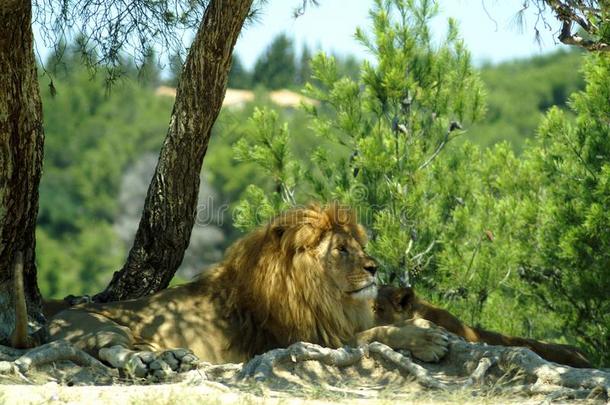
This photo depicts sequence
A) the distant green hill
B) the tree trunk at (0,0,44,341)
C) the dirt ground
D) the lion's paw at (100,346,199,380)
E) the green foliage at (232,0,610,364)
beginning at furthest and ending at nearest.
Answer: the distant green hill → the green foliage at (232,0,610,364) → the tree trunk at (0,0,44,341) → the lion's paw at (100,346,199,380) → the dirt ground

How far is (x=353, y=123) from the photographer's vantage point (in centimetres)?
952

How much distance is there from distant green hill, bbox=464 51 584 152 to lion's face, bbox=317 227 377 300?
53.1 meters

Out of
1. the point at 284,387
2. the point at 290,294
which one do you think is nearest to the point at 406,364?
the point at 284,387

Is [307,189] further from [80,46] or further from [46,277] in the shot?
[46,277]

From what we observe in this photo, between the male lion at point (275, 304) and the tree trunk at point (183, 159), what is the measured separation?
2.17 feet

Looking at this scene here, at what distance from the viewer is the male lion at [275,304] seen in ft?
20.9

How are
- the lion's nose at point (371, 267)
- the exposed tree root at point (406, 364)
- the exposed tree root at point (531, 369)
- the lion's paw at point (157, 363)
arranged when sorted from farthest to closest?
1. the lion's nose at point (371, 267)
2. the lion's paw at point (157, 363)
3. the exposed tree root at point (406, 364)
4. the exposed tree root at point (531, 369)

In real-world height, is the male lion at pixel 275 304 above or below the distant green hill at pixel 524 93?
below

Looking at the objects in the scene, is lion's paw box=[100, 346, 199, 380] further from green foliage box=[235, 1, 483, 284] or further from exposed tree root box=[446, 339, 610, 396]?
green foliage box=[235, 1, 483, 284]

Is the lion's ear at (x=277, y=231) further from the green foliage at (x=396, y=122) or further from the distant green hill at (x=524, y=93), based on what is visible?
the distant green hill at (x=524, y=93)

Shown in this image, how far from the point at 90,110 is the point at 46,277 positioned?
60.4 ft

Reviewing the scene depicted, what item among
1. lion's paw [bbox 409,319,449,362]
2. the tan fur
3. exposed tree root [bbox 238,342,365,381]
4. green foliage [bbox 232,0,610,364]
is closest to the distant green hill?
green foliage [bbox 232,0,610,364]

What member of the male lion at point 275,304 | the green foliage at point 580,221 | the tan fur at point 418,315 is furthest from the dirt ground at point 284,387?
the green foliage at point 580,221

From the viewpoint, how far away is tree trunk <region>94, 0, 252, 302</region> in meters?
6.79
